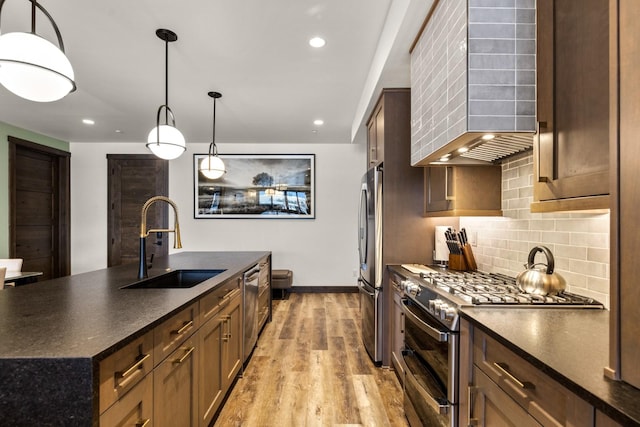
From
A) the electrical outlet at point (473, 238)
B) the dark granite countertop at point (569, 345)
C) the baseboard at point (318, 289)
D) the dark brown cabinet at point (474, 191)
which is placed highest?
the dark brown cabinet at point (474, 191)

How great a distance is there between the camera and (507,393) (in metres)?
1.07

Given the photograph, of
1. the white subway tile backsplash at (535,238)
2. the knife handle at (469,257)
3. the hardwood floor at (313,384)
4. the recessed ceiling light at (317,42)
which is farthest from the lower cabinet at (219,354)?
the recessed ceiling light at (317,42)

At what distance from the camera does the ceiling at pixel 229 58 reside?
6.95ft

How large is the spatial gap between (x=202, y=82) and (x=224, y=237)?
A: 3.11m

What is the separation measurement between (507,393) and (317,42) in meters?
2.44

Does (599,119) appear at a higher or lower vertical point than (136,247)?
higher

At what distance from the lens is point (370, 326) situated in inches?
117

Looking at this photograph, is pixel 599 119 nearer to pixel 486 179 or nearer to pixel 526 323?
pixel 526 323

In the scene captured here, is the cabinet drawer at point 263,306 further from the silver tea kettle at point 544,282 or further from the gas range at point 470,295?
the silver tea kettle at point 544,282

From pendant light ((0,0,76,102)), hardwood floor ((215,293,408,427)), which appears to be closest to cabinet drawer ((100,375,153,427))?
hardwood floor ((215,293,408,427))

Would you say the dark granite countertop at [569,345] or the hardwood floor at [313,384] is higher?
the dark granite countertop at [569,345]

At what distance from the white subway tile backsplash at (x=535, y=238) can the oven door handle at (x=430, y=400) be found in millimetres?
830

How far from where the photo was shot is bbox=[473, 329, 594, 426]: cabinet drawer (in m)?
0.81

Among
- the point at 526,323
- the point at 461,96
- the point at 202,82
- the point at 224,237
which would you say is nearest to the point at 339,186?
the point at 224,237
